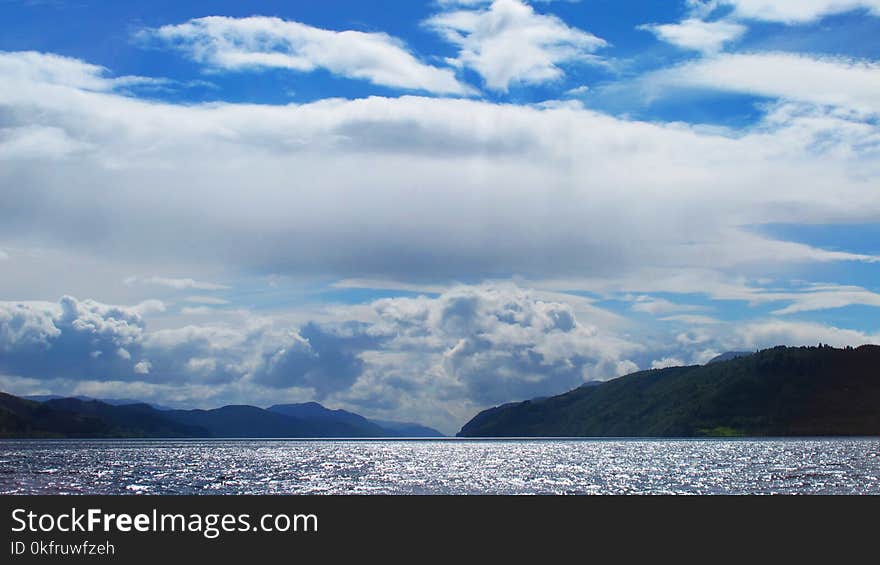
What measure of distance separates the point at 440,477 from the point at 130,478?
2498 inches

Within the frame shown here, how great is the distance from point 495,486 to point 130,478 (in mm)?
76946

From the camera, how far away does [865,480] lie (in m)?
170
